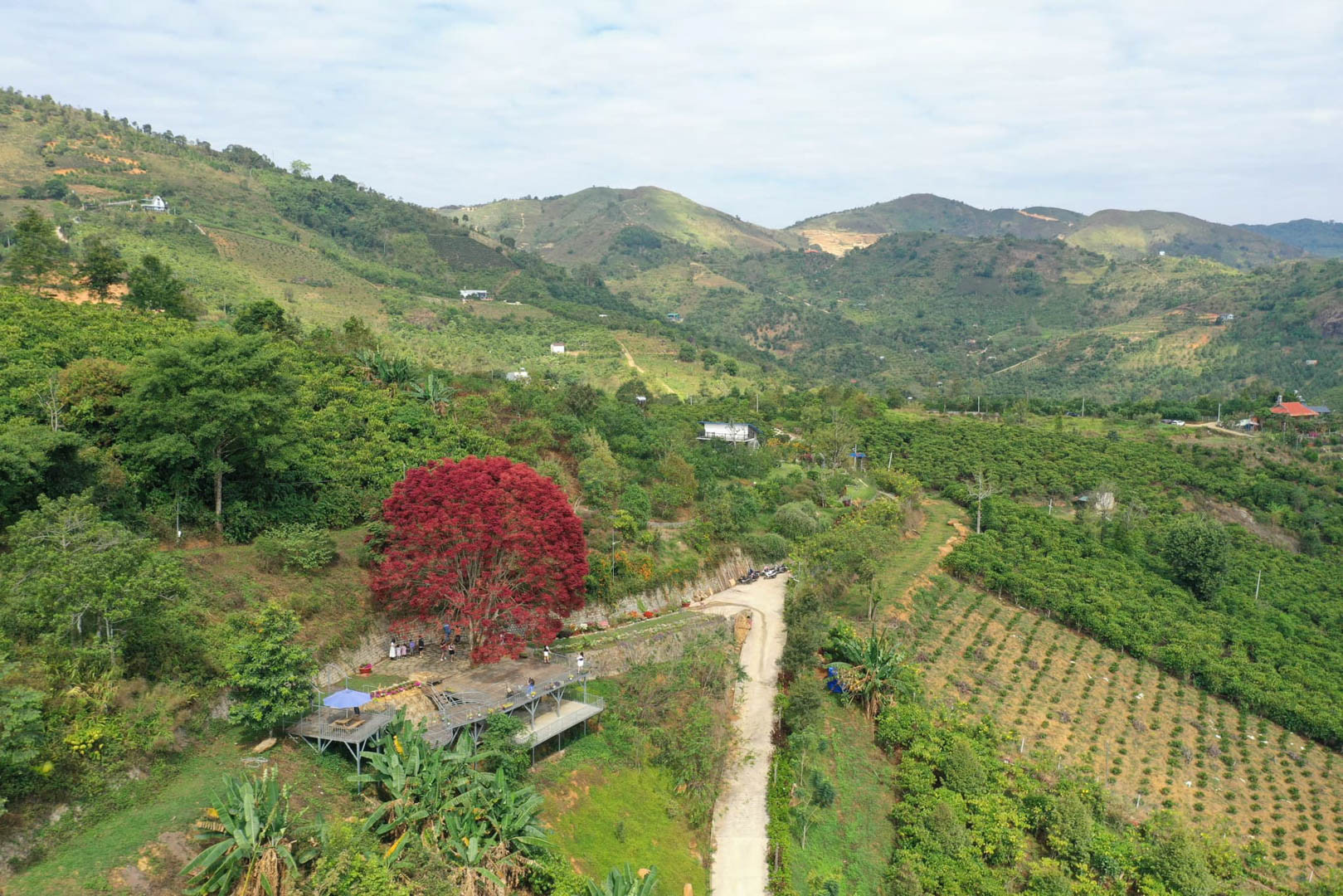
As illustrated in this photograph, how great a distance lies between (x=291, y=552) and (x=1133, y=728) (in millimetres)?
28838

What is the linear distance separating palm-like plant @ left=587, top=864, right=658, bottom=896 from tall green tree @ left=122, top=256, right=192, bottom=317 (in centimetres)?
3125

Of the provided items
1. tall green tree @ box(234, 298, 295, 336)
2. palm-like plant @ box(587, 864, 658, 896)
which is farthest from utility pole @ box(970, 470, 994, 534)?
tall green tree @ box(234, 298, 295, 336)

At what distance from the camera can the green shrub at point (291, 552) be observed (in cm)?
2158

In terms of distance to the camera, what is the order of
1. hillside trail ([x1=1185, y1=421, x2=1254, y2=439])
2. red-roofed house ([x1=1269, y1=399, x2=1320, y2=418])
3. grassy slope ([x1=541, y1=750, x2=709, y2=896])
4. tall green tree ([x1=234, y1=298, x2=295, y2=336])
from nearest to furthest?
grassy slope ([x1=541, y1=750, x2=709, y2=896])
tall green tree ([x1=234, y1=298, x2=295, y2=336])
hillside trail ([x1=1185, y1=421, x2=1254, y2=439])
red-roofed house ([x1=1269, y1=399, x2=1320, y2=418])

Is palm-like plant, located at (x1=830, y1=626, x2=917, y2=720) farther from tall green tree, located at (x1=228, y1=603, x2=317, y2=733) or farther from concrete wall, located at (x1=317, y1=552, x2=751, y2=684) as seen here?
tall green tree, located at (x1=228, y1=603, x2=317, y2=733)

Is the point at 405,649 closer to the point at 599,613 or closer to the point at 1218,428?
the point at 599,613

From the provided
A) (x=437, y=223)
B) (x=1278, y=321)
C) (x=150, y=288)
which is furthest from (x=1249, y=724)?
(x=437, y=223)

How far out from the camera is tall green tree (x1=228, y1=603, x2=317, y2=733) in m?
16.1

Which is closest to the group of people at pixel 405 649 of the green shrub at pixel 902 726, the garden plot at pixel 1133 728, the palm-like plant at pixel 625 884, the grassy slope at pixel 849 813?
the palm-like plant at pixel 625 884

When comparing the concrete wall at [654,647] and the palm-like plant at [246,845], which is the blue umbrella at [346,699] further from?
the concrete wall at [654,647]

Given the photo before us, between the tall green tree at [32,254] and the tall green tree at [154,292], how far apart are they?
4.55m

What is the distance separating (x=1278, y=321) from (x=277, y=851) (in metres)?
131

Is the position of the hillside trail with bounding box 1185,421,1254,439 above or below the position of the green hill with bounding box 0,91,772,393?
below

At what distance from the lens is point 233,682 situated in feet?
54.1
